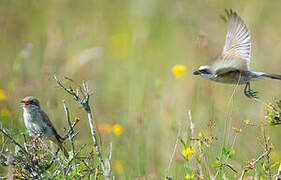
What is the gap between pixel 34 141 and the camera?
336cm

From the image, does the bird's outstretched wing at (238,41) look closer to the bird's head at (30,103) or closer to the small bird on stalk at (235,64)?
the small bird on stalk at (235,64)

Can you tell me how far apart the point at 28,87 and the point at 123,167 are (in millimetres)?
2005

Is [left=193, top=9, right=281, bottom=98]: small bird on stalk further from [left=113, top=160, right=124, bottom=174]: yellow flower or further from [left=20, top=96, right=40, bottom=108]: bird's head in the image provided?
[left=20, top=96, right=40, bottom=108]: bird's head

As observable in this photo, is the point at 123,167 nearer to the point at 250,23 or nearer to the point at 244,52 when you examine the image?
the point at 244,52

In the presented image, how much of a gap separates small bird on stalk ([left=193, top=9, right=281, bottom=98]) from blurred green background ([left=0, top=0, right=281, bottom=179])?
0.72m

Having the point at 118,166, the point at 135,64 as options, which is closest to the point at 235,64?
the point at 118,166

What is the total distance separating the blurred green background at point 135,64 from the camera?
6.39 m

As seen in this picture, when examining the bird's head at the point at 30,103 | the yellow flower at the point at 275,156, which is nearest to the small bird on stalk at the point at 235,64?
the yellow flower at the point at 275,156

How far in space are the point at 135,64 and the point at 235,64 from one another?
5.34 metres

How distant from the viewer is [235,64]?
14.5ft

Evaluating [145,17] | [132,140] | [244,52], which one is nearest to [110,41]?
[145,17]

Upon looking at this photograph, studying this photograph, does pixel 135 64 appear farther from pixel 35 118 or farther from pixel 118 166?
pixel 35 118

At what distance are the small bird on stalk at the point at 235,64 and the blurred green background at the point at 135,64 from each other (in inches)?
28.5

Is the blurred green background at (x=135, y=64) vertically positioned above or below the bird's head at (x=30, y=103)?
above
